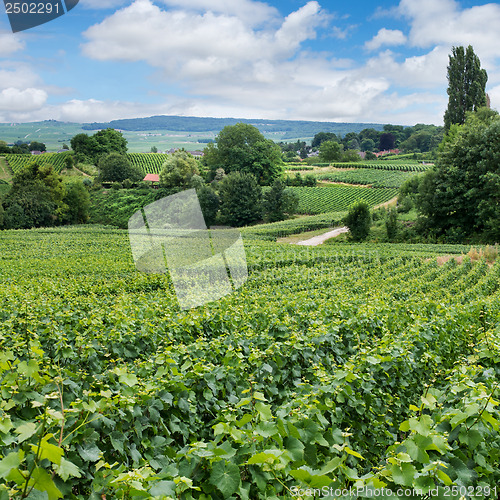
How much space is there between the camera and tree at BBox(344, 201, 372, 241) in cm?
3834

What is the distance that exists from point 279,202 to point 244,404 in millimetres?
60612

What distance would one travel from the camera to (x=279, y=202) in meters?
62.5

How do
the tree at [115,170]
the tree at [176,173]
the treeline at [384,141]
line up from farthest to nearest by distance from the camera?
the treeline at [384,141] < the tree at [115,170] < the tree at [176,173]

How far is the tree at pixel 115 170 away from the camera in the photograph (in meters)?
85.9

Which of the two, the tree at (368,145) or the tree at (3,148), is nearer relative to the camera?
the tree at (3,148)

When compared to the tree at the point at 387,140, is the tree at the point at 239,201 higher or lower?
lower

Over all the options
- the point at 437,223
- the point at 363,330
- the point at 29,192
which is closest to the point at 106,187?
the point at 29,192

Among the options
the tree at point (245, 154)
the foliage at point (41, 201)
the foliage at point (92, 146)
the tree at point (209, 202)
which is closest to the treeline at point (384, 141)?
the tree at point (245, 154)

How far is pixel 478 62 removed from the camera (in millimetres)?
55844

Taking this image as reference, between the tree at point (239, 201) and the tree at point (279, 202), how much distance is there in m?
2.18

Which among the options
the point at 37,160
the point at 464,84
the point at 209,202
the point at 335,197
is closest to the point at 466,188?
the point at 464,84

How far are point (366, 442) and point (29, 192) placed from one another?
64087mm

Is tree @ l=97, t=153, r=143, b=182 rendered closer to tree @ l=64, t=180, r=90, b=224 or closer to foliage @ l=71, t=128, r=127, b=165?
foliage @ l=71, t=128, r=127, b=165

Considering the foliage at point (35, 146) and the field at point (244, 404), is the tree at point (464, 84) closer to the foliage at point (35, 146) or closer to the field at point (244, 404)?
the field at point (244, 404)
